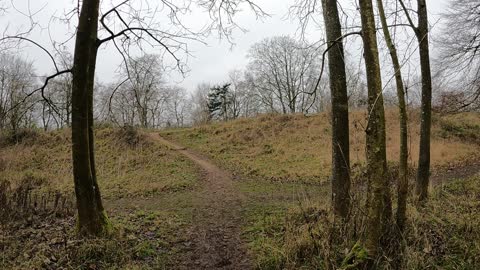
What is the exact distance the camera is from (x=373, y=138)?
146 inches

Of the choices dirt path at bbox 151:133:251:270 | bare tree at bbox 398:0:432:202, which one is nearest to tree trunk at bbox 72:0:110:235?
dirt path at bbox 151:133:251:270

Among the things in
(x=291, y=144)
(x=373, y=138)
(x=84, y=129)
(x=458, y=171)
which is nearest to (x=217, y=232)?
(x=84, y=129)

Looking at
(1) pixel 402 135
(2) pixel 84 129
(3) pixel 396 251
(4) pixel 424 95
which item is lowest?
(3) pixel 396 251

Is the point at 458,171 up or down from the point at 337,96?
down

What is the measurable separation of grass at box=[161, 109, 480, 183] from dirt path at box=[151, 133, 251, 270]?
364 centimetres

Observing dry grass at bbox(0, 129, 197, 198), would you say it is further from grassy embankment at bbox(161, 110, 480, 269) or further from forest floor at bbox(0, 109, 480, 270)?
grassy embankment at bbox(161, 110, 480, 269)

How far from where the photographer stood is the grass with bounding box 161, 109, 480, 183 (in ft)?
50.8

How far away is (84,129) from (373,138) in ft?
13.8

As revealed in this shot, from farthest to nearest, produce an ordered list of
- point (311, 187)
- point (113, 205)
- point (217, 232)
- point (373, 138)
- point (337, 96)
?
point (311, 187)
point (113, 205)
point (217, 232)
point (337, 96)
point (373, 138)

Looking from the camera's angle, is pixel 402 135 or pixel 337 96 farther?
pixel 337 96

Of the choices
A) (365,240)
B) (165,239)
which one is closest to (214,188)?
(165,239)

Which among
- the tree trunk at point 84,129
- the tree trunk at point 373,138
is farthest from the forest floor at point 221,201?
the tree trunk at point 373,138

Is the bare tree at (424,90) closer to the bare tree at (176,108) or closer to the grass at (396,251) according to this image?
the grass at (396,251)

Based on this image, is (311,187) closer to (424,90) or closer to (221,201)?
(221,201)
